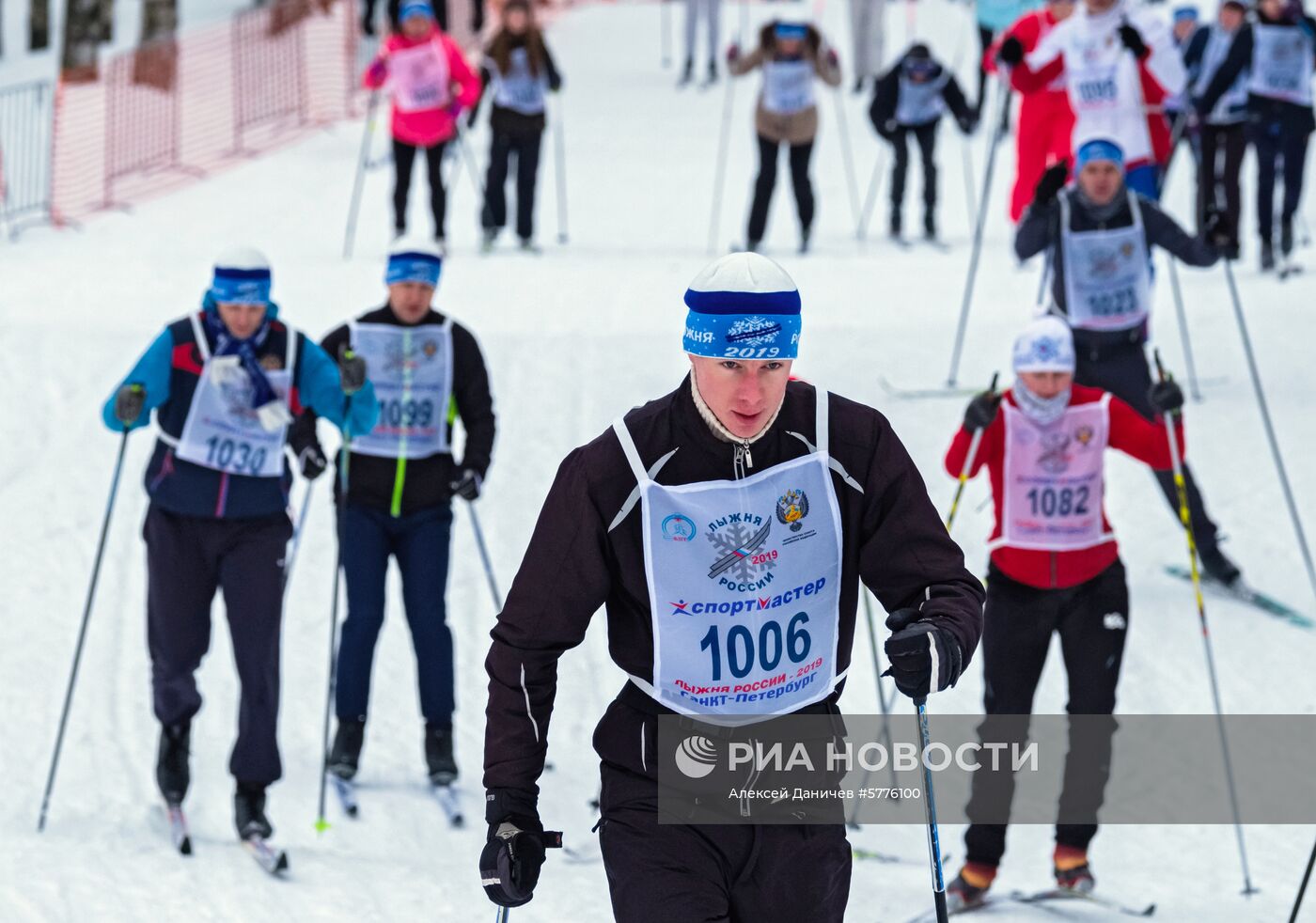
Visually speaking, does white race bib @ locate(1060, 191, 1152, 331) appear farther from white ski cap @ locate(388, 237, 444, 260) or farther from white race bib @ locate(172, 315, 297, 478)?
white race bib @ locate(172, 315, 297, 478)

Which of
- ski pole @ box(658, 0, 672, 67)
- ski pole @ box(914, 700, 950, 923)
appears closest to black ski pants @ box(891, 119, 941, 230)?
ski pole @ box(658, 0, 672, 67)

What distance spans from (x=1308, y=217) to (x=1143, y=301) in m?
8.82

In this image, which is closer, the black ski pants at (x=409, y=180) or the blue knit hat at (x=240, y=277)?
the blue knit hat at (x=240, y=277)

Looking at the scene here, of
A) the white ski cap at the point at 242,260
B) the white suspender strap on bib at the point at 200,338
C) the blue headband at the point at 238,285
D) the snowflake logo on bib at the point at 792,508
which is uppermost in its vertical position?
the snowflake logo on bib at the point at 792,508

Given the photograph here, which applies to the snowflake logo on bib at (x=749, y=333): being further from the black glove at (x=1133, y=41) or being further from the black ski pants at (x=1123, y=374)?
the black glove at (x=1133, y=41)

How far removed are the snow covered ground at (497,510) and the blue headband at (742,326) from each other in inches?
116

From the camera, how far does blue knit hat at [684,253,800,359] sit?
11.2 ft

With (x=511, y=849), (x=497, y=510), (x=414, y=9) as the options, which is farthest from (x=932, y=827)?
(x=414, y=9)

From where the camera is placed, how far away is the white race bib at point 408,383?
6.78m

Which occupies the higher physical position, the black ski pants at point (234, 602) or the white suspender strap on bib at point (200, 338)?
the white suspender strap on bib at point (200, 338)

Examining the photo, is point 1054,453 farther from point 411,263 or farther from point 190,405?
point 190,405

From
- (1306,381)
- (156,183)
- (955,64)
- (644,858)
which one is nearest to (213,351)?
(644,858)

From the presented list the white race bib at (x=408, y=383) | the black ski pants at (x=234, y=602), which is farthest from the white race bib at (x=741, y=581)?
the white race bib at (x=408, y=383)

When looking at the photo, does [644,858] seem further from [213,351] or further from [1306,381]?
[1306,381]
